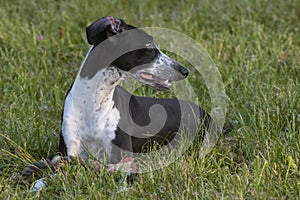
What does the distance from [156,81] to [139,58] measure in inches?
7.1

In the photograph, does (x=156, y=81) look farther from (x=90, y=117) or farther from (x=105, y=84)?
(x=90, y=117)

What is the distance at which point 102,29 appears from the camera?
3.98 m

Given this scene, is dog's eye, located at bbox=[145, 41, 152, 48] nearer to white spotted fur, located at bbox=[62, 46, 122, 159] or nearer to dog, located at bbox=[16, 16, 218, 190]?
dog, located at bbox=[16, 16, 218, 190]

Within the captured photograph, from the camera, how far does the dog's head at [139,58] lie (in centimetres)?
402

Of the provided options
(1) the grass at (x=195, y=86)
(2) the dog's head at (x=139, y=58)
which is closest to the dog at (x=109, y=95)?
(2) the dog's head at (x=139, y=58)

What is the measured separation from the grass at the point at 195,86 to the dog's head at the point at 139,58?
0.48m

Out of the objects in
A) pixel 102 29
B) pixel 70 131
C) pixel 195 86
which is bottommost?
pixel 195 86

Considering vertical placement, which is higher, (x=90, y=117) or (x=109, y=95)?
(x=109, y=95)

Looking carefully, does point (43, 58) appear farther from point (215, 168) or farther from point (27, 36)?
point (215, 168)

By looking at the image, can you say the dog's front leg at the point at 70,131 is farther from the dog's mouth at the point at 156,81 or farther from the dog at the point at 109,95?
the dog's mouth at the point at 156,81

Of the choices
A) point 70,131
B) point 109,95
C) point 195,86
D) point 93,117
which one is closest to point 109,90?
point 109,95

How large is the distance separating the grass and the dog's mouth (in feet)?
1.39

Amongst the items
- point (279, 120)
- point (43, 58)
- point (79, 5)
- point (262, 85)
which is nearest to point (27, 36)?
point (43, 58)

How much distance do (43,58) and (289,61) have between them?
6.45 ft
